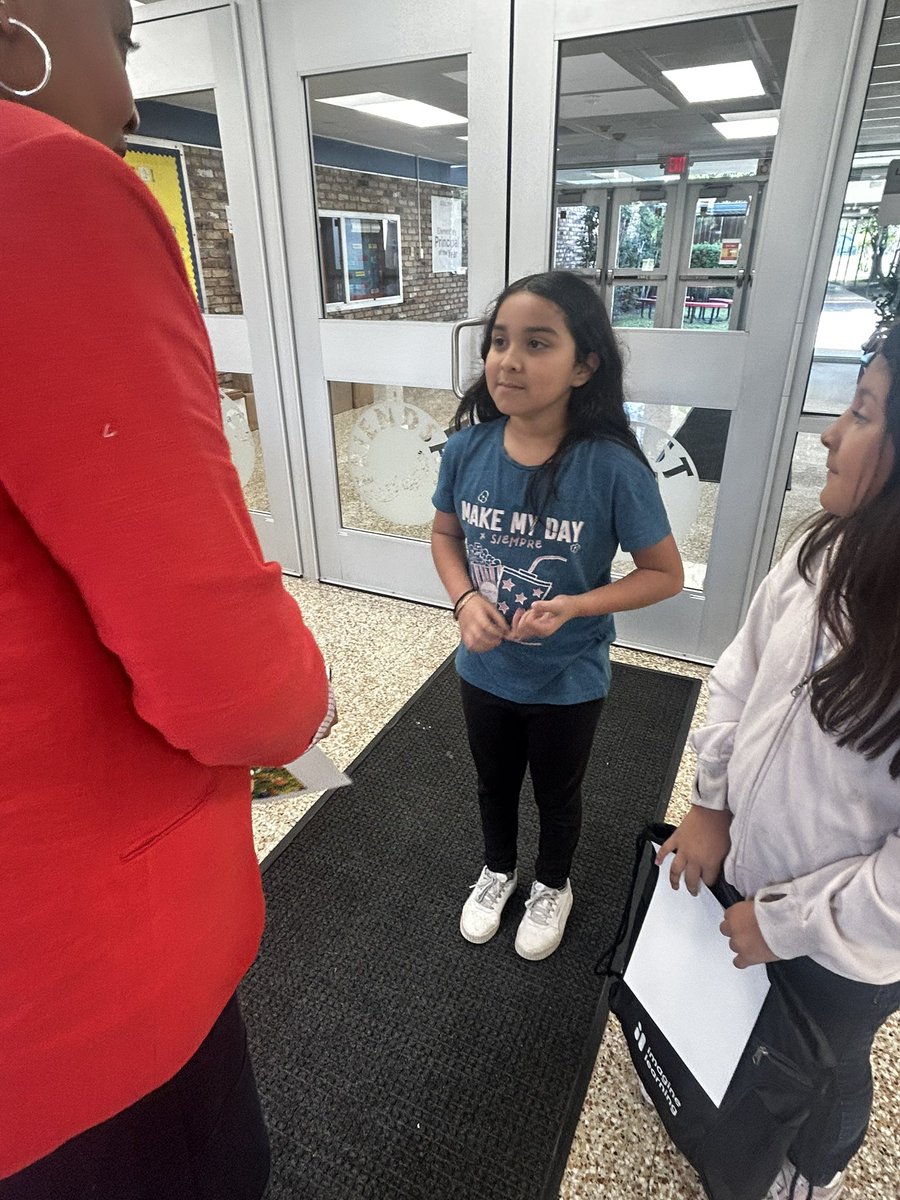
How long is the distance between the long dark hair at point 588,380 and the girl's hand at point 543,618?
0.17m

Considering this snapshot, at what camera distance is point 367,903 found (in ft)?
5.56

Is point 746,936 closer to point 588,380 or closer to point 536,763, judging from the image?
point 536,763

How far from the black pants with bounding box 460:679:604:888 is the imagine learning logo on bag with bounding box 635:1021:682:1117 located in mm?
386

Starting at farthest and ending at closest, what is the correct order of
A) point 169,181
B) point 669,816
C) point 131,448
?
point 169,181 → point 669,816 → point 131,448

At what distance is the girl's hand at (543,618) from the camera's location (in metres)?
1.13

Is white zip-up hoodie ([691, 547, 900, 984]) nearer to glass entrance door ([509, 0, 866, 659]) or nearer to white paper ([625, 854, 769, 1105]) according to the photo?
white paper ([625, 854, 769, 1105])

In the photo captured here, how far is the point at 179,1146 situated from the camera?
682 millimetres

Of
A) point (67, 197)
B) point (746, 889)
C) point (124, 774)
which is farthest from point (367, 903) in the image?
point (67, 197)

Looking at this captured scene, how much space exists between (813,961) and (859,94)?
2.12 m

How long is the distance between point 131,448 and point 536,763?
1.13 metres

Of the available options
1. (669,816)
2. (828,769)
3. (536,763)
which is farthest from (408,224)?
(828,769)

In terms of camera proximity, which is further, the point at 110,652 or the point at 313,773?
the point at 313,773

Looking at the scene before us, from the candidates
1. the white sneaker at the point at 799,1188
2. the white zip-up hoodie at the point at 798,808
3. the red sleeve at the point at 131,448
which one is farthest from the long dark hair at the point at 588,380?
the white sneaker at the point at 799,1188

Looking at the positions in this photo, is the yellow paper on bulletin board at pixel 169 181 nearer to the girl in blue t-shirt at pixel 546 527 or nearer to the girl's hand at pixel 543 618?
the girl in blue t-shirt at pixel 546 527
